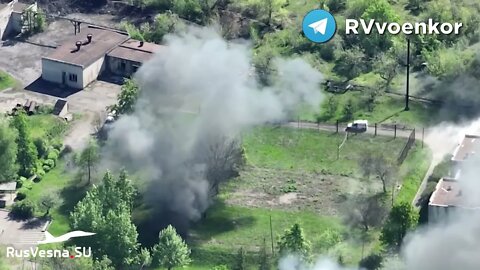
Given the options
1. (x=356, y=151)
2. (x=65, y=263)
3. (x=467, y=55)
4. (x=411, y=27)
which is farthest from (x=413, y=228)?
(x=411, y=27)

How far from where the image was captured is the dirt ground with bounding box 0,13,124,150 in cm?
7181

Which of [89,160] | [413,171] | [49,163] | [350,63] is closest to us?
[89,160]

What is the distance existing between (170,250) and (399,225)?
1018 centimetres

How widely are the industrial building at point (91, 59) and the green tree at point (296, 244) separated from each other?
75.6 ft

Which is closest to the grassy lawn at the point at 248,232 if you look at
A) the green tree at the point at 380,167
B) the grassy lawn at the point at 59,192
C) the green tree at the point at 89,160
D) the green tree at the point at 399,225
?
the green tree at the point at 399,225

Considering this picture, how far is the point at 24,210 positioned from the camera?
204 ft

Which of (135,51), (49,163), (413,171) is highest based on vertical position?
(135,51)

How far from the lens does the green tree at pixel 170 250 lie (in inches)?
2231

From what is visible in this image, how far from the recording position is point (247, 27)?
83.4m

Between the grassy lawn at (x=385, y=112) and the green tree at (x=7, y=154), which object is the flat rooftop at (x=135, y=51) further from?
the green tree at (x=7, y=154)

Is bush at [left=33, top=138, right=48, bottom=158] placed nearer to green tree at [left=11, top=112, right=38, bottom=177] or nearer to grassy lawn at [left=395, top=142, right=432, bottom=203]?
green tree at [left=11, top=112, right=38, bottom=177]

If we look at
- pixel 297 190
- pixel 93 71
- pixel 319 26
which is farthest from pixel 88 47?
pixel 297 190

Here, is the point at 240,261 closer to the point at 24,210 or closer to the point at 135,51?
the point at 24,210

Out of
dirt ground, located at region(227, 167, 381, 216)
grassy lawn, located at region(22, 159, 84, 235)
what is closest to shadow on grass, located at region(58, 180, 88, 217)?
grassy lawn, located at region(22, 159, 84, 235)
